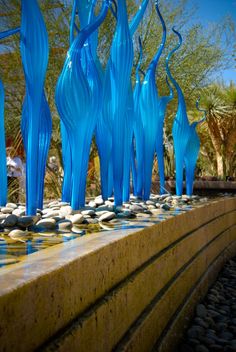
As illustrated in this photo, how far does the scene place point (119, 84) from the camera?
3787mm

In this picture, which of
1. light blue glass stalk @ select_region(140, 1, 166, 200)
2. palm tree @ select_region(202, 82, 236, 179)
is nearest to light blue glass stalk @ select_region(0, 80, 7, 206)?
light blue glass stalk @ select_region(140, 1, 166, 200)

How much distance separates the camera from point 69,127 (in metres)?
3.36

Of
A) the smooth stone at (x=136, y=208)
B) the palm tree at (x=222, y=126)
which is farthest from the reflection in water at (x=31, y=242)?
the palm tree at (x=222, y=126)

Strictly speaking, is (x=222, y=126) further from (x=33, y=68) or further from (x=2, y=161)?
(x=33, y=68)

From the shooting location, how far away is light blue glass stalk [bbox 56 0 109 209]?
3221 millimetres

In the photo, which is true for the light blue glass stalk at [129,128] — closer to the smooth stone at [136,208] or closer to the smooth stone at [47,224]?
the smooth stone at [136,208]

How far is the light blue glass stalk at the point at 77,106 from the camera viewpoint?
10.6ft

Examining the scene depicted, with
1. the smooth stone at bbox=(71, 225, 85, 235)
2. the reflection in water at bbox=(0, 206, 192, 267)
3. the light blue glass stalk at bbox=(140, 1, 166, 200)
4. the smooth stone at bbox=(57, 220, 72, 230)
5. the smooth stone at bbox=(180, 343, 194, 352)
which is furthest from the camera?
the light blue glass stalk at bbox=(140, 1, 166, 200)

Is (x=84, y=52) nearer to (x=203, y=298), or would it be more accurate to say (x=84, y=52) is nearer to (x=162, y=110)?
(x=162, y=110)

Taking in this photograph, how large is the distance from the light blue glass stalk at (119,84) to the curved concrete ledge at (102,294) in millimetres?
740

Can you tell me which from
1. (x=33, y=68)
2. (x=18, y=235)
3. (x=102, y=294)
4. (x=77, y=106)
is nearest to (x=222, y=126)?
(x=77, y=106)

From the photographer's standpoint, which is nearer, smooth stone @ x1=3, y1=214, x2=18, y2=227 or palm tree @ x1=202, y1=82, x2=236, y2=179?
smooth stone @ x1=3, y1=214, x2=18, y2=227

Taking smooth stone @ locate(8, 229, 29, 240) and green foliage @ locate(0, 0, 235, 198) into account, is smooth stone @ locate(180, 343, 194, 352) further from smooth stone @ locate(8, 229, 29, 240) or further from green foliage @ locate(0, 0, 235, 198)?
green foliage @ locate(0, 0, 235, 198)

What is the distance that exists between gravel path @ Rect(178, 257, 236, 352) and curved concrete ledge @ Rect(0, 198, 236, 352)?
101 millimetres
